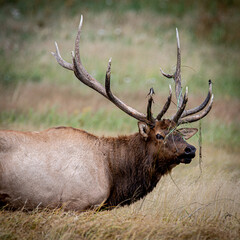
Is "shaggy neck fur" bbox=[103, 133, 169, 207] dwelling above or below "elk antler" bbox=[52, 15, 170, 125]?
below

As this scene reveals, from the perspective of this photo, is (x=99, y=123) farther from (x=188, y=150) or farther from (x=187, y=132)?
(x=188, y=150)

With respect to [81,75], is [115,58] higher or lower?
higher

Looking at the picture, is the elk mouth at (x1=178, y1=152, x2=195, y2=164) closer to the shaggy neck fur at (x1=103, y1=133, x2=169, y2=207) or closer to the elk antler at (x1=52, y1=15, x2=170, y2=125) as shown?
the shaggy neck fur at (x1=103, y1=133, x2=169, y2=207)

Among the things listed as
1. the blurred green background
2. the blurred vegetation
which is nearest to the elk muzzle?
the blurred green background

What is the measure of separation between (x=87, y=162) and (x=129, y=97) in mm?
10529

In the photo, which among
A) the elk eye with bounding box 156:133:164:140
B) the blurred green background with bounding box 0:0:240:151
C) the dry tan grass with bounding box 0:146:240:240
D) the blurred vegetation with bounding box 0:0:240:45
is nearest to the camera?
the dry tan grass with bounding box 0:146:240:240

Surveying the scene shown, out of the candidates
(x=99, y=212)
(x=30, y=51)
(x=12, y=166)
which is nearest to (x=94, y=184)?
(x=99, y=212)

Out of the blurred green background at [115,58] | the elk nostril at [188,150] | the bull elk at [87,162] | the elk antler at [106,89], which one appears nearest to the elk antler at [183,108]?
the bull elk at [87,162]

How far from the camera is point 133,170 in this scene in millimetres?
6289

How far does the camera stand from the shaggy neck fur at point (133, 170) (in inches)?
243

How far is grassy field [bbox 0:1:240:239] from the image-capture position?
17.7 ft

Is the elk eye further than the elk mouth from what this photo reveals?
Yes

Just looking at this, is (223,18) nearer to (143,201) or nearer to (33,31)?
(33,31)

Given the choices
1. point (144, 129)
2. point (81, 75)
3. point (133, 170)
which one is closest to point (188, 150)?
point (144, 129)
